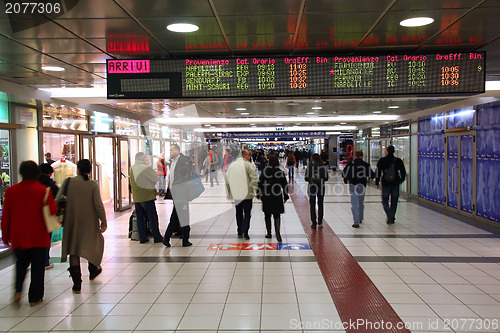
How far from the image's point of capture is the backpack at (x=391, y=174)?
831 centimetres

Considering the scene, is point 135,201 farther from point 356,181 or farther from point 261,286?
point 356,181

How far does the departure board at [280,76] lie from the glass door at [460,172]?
5.07m

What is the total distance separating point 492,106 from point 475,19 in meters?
4.97

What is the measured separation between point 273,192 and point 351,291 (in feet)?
8.95

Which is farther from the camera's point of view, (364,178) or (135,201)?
(364,178)

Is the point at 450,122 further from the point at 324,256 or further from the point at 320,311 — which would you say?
the point at 320,311

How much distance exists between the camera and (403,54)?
5.12m

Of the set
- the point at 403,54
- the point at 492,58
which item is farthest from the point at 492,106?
the point at 403,54

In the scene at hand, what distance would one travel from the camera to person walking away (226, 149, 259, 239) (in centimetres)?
713

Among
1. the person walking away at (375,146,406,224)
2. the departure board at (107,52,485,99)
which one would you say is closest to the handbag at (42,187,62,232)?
the departure board at (107,52,485,99)

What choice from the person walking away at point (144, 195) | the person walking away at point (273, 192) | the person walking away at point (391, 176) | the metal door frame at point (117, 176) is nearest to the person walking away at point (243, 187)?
the person walking away at point (273, 192)

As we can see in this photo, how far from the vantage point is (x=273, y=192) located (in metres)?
6.94

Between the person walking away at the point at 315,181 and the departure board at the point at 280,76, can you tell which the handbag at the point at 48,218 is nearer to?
the departure board at the point at 280,76

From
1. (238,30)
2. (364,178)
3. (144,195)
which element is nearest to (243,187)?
(144,195)
